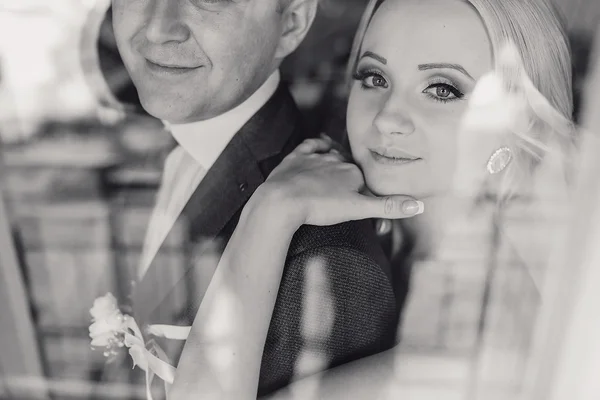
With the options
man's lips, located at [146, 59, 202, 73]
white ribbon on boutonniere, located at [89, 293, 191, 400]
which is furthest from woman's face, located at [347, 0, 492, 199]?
white ribbon on boutonniere, located at [89, 293, 191, 400]

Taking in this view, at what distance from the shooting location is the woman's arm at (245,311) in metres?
1.04

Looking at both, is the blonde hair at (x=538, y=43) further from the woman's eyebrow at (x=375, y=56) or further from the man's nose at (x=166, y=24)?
the man's nose at (x=166, y=24)

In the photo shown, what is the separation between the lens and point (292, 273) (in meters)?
1.06

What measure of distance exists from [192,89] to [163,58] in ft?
0.26

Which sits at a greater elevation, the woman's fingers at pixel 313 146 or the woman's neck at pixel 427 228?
the woman's fingers at pixel 313 146

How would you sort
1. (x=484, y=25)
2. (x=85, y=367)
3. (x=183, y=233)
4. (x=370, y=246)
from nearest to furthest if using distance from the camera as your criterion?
(x=484, y=25) → (x=370, y=246) → (x=183, y=233) → (x=85, y=367)

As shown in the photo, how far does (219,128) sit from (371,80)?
0.31 metres

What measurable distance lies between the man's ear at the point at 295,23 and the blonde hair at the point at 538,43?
0.11 meters

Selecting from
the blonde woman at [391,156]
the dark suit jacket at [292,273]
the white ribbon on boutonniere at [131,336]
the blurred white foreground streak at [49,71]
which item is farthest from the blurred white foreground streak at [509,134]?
the blurred white foreground streak at [49,71]

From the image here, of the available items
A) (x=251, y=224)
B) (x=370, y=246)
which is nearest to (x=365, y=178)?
(x=370, y=246)

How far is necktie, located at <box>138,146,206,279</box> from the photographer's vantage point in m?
1.25

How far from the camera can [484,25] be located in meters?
0.98

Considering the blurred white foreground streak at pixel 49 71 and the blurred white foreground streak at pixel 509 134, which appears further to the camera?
the blurred white foreground streak at pixel 49 71

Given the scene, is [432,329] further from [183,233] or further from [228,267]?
[183,233]
